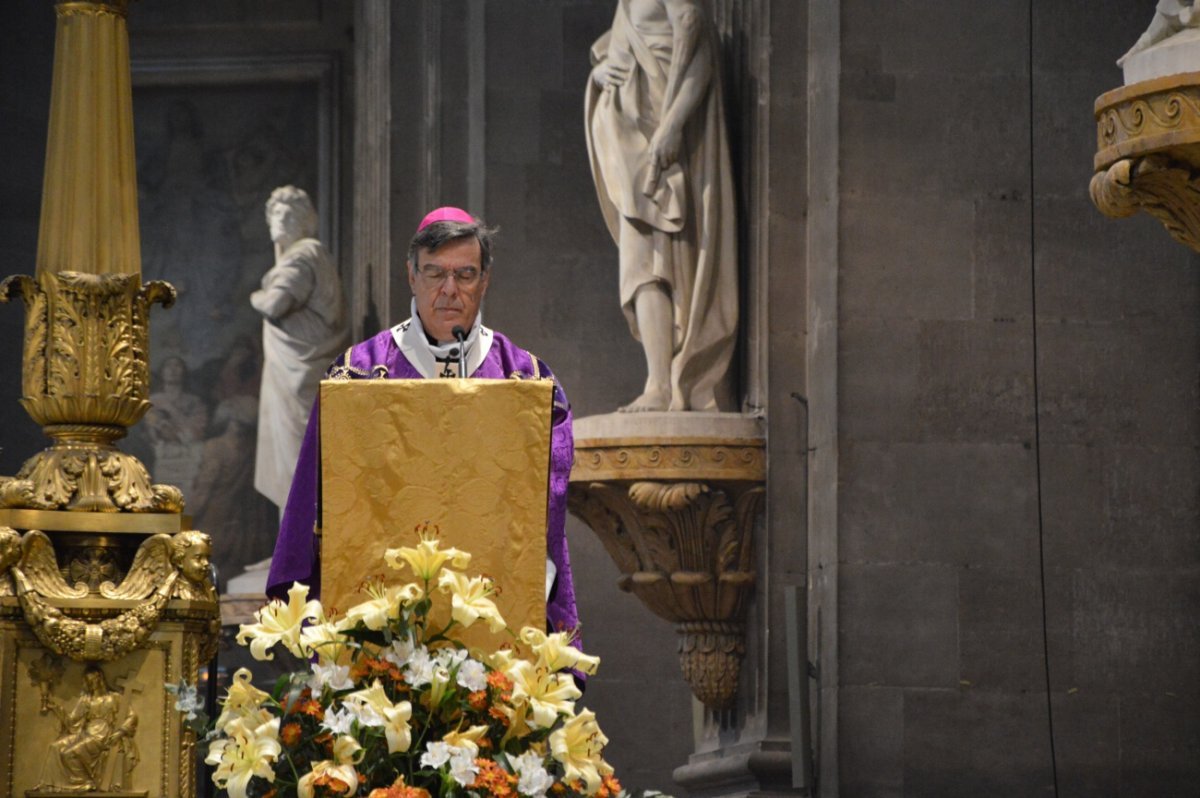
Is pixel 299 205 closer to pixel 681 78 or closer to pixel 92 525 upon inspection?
pixel 681 78

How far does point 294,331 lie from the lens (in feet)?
41.4

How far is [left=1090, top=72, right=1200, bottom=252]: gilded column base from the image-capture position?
476cm

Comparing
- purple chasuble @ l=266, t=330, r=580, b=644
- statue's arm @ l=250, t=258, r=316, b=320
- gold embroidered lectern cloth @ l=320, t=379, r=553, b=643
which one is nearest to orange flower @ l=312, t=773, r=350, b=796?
gold embroidered lectern cloth @ l=320, t=379, r=553, b=643

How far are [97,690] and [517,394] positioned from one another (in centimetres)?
156

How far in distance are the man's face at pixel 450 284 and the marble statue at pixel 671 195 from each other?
182 inches

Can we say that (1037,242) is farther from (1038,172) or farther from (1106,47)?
(1106,47)

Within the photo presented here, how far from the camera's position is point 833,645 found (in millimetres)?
7945

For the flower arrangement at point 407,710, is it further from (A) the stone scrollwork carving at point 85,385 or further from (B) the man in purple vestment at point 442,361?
(A) the stone scrollwork carving at point 85,385

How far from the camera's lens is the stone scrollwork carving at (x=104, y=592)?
4977mm

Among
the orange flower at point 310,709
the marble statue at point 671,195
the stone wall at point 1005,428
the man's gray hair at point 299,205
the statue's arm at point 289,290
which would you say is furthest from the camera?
the man's gray hair at point 299,205

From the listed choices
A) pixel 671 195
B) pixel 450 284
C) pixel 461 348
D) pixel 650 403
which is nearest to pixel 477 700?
pixel 461 348

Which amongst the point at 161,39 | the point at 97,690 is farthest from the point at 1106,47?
the point at 161,39

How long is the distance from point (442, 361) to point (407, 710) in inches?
39.6

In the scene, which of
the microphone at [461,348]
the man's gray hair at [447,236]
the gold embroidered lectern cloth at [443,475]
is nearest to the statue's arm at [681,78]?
the man's gray hair at [447,236]
